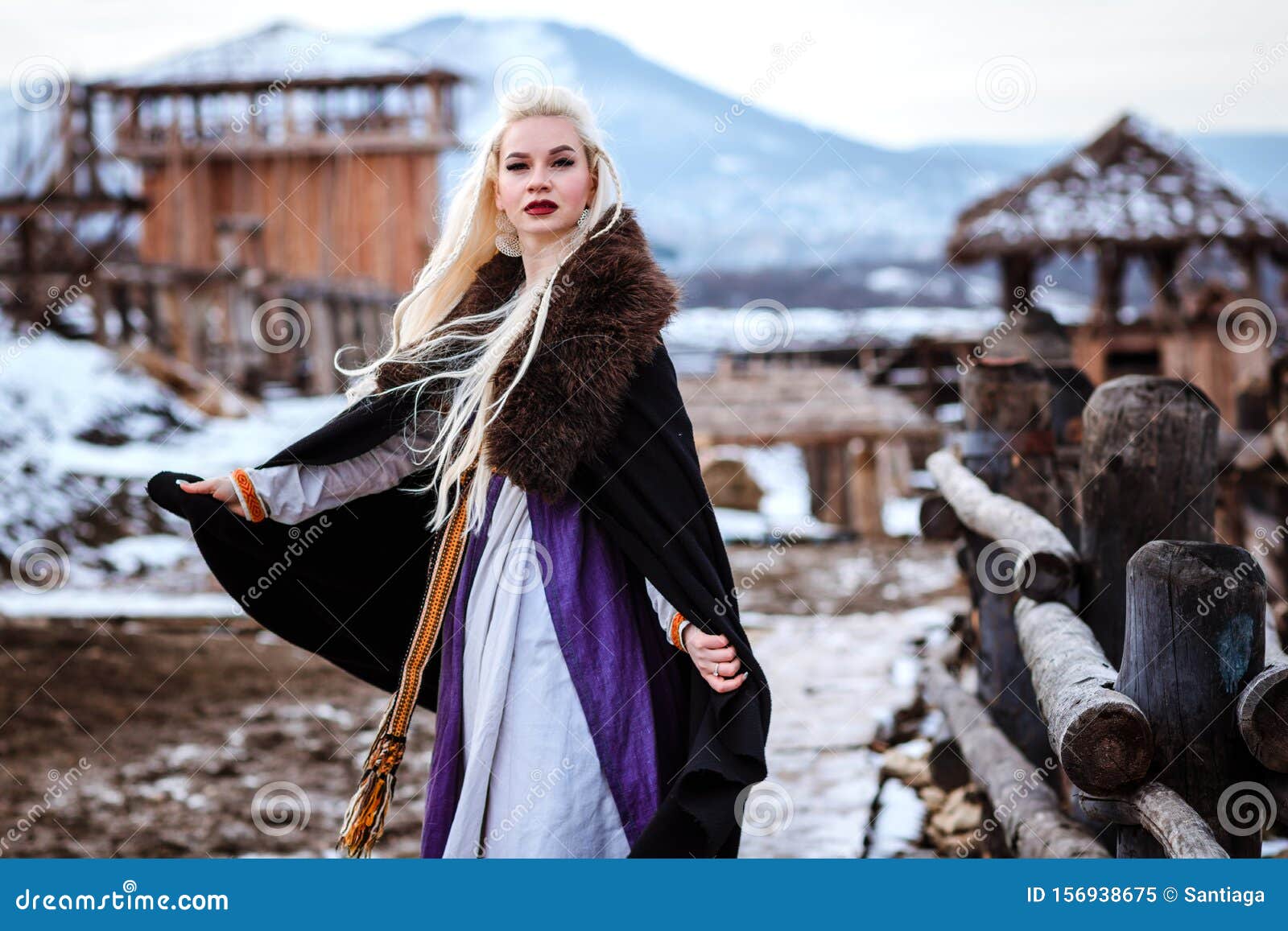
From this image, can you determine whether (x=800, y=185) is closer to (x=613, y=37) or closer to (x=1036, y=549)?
(x=613, y=37)

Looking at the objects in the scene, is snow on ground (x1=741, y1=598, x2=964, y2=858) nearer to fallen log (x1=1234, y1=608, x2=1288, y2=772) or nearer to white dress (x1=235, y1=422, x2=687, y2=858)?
white dress (x1=235, y1=422, x2=687, y2=858)

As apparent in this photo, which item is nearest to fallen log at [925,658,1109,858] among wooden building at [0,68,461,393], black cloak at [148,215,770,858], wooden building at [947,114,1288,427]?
black cloak at [148,215,770,858]

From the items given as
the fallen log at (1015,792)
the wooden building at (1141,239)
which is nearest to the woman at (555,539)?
the fallen log at (1015,792)

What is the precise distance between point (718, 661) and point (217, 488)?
1.00 metres

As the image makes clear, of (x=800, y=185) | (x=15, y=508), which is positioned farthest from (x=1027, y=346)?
(x=800, y=185)

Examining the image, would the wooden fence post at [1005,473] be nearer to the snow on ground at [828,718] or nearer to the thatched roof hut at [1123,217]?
the snow on ground at [828,718]

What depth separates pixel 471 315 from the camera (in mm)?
2639

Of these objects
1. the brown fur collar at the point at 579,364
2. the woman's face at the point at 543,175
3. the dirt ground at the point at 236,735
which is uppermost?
the woman's face at the point at 543,175

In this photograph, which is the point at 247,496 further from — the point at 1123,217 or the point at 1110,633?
the point at 1123,217

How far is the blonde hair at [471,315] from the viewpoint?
2.49 meters

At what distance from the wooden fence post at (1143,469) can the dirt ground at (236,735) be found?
1541 mm

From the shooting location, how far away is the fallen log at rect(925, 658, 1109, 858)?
3008 millimetres

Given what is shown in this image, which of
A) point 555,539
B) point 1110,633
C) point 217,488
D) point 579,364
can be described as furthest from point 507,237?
point 1110,633
